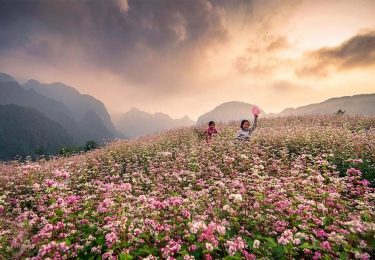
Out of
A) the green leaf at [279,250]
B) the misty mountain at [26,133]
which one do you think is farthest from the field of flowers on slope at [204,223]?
the misty mountain at [26,133]

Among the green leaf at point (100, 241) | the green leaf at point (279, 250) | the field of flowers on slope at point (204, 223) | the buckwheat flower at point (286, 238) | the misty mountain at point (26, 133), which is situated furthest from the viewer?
the misty mountain at point (26, 133)

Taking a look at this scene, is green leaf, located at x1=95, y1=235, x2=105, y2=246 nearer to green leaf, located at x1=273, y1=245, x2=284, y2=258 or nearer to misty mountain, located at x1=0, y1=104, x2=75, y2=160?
green leaf, located at x1=273, y1=245, x2=284, y2=258

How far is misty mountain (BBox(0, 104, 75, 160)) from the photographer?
121938 mm

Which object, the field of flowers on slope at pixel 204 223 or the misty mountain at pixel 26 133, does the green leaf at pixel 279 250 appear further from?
the misty mountain at pixel 26 133

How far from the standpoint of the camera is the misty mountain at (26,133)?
12194cm

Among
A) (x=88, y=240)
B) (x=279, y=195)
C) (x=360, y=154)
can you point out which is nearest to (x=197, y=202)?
(x=279, y=195)

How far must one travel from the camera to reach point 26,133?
473 feet

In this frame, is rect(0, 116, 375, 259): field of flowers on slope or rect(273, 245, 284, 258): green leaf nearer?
rect(0, 116, 375, 259): field of flowers on slope

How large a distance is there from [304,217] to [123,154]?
31.9 feet

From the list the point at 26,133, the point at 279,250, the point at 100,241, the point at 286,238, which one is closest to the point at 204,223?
the point at 286,238

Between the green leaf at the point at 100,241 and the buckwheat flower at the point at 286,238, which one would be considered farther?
the green leaf at the point at 100,241

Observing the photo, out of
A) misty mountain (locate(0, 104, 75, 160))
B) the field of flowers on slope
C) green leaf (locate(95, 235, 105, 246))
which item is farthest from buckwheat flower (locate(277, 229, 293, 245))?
misty mountain (locate(0, 104, 75, 160))

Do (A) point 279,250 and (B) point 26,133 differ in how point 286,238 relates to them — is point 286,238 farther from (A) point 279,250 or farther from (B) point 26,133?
(B) point 26,133

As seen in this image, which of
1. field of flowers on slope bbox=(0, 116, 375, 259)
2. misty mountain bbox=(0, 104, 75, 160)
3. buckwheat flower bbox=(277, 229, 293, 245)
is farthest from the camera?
misty mountain bbox=(0, 104, 75, 160)
